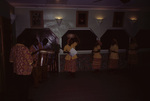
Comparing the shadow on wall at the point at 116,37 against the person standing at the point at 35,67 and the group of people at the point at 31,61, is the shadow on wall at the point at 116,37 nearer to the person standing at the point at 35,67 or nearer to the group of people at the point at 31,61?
the group of people at the point at 31,61

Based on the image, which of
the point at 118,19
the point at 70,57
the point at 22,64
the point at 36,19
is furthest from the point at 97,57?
the point at 22,64

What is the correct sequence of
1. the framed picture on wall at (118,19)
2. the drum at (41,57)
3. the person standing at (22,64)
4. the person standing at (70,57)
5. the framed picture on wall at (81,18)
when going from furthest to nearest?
the framed picture on wall at (118,19)
the framed picture on wall at (81,18)
the person standing at (70,57)
the drum at (41,57)
the person standing at (22,64)

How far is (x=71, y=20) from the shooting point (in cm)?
543

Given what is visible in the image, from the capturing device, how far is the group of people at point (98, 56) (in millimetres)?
4820

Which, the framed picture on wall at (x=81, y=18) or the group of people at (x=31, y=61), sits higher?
the framed picture on wall at (x=81, y=18)

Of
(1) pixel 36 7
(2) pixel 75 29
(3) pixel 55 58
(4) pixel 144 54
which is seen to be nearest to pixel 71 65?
(3) pixel 55 58

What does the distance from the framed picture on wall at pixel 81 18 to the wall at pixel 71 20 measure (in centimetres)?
14

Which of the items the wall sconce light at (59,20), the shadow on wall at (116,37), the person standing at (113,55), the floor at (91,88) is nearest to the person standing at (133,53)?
the shadow on wall at (116,37)

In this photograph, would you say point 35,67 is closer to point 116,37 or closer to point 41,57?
point 41,57

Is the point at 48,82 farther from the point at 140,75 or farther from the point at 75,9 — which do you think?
the point at 140,75

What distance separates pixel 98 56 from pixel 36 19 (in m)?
3.08

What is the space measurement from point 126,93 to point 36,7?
463 centimetres

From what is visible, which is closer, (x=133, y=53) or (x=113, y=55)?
(x=113, y=55)

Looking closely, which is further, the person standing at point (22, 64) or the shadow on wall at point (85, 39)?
the shadow on wall at point (85, 39)
